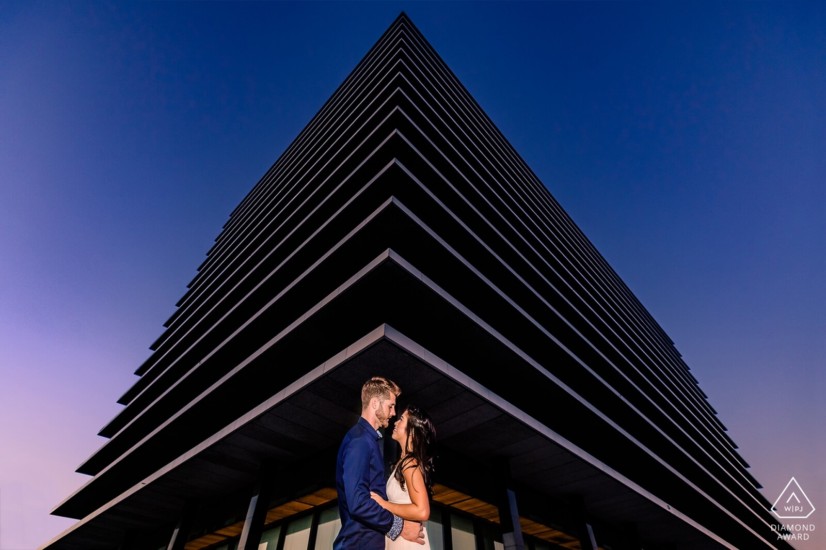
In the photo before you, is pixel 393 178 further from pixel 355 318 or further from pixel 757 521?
pixel 757 521

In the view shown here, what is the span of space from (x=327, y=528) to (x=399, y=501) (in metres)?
9.20

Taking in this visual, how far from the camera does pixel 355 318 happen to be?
36.3ft

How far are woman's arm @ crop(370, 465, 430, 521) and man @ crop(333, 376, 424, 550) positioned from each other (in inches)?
2.3

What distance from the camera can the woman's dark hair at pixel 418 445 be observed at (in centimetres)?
365

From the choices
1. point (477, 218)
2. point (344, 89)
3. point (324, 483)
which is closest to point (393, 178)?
point (477, 218)

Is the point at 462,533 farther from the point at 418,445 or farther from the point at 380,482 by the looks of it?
the point at 380,482

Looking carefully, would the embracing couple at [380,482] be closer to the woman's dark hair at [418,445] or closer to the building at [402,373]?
the woman's dark hair at [418,445]

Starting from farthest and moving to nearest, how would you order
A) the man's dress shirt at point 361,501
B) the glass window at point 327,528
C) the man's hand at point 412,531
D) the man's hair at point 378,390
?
the glass window at point 327,528 → the man's hair at point 378,390 → the man's hand at point 412,531 → the man's dress shirt at point 361,501

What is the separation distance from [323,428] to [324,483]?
153cm

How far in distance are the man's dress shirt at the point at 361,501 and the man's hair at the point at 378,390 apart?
0.38m

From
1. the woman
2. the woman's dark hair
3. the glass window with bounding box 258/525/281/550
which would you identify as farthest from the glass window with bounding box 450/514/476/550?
the woman's dark hair

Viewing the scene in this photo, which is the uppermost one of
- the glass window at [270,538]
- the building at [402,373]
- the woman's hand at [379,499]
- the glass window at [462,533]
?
the building at [402,373]

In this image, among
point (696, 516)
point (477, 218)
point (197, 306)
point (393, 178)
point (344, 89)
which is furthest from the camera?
point (344, 89)

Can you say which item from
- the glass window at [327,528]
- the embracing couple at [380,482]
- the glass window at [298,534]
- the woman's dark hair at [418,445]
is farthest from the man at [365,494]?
the glass window at [298,534]
